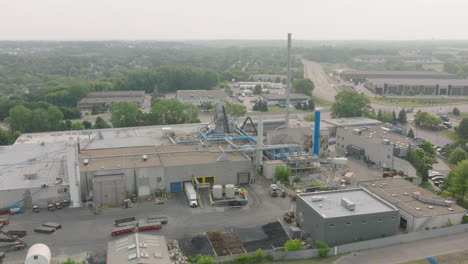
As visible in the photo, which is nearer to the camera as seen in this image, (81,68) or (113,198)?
(113,198)

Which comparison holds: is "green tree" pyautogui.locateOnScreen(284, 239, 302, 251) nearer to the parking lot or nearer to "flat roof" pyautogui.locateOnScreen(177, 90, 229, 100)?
the parking lot

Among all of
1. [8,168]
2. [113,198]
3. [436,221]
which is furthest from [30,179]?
[436,221]

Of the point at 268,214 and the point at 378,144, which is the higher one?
the point at 378,144

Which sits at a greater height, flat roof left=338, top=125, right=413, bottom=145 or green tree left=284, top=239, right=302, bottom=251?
flat roof left=338, top=125, right=413, bottom=145

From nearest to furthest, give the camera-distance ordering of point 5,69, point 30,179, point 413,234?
point 413,234
point 30,179
point 5,69

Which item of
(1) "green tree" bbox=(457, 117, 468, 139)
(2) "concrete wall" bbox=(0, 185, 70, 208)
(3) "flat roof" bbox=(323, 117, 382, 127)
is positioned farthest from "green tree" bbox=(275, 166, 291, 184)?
(1) "green tree" bbox=(457, 117, 468, 139)

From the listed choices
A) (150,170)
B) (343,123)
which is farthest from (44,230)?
(343,123)

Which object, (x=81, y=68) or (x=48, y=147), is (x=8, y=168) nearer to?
(x=48, y=147)
